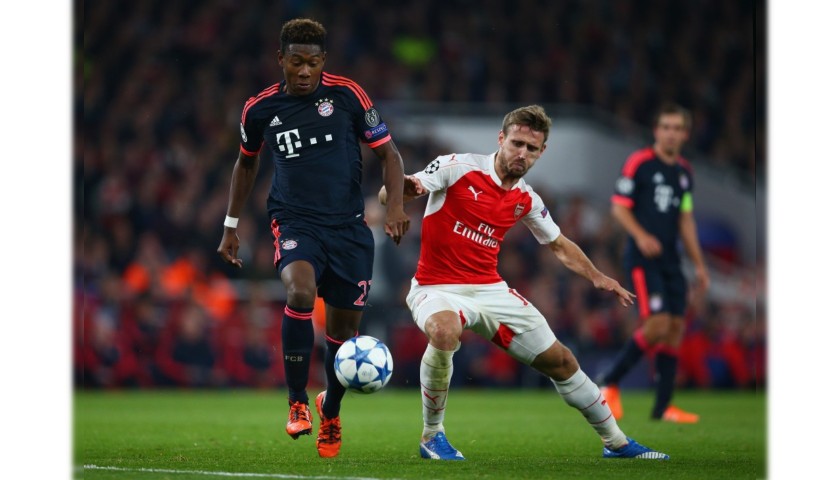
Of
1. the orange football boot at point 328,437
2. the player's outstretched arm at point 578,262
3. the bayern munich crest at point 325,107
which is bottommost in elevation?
the orange football boot at point 328,437

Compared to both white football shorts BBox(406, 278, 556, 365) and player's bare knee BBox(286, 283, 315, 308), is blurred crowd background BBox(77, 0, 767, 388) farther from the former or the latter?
white football shorts BBox(406, 278, 556, 365)

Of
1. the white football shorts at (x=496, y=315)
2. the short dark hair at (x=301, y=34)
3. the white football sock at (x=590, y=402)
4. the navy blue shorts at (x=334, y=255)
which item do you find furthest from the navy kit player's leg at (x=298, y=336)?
the white football sock at (x=590, y=402)

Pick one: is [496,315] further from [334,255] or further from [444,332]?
[334,255]

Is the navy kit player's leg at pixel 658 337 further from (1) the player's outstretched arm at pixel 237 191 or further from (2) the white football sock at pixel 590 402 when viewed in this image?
(1) the player's outstretched arm at pixel 237 191

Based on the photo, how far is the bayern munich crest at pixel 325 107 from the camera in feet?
19.9

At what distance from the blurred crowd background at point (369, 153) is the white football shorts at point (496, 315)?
542 centimetres

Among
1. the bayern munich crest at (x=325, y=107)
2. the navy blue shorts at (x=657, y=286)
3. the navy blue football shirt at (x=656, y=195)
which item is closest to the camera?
the bayern munich crest at (x=325, y=107)

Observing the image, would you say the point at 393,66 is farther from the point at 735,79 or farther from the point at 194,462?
the point at 194,462

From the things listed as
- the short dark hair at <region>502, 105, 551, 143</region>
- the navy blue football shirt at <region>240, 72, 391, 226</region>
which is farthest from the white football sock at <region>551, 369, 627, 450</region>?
the navy blue football shirt at <region>240, 72, 391, 226</region>

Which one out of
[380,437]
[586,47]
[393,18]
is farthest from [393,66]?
[380,437]

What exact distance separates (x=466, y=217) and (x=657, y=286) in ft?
10.6

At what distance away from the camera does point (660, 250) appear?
8984mm

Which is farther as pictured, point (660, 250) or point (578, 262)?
point (660, 250)

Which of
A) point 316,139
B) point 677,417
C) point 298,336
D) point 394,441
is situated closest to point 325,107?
point 316,139
